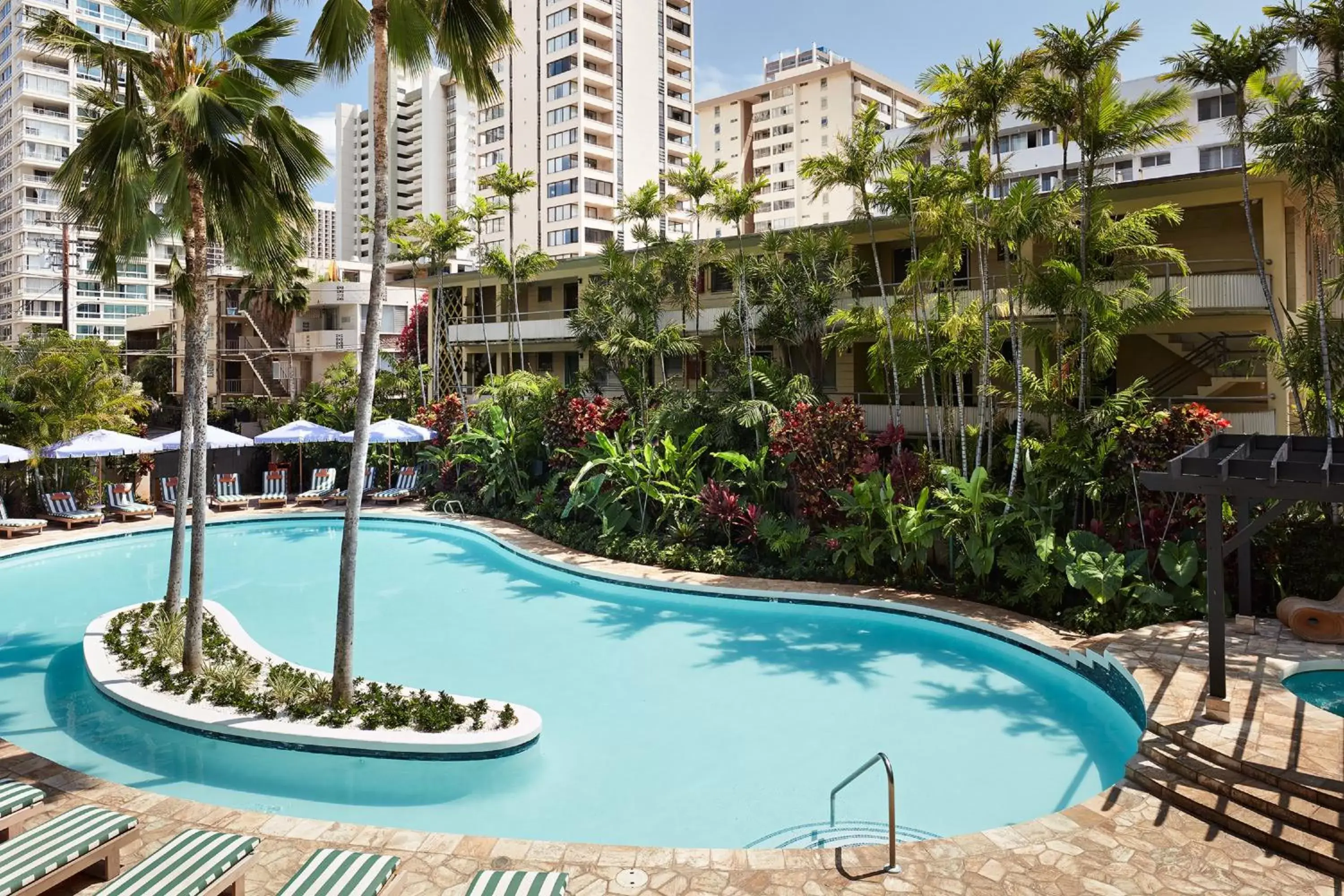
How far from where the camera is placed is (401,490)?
26.9m

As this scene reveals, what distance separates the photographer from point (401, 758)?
941 cm

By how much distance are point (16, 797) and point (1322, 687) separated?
44.8ft

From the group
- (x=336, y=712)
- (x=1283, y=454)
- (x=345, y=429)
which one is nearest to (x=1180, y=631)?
(x=1283, y=454)

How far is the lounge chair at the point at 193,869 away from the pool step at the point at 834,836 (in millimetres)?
4195

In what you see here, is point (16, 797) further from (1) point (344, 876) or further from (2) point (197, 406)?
(2) point (197, 406)

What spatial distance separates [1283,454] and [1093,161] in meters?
6.74

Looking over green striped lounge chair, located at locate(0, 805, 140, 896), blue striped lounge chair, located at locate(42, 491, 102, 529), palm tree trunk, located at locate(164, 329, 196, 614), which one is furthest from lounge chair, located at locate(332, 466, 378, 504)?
green striped lounge chair, located at locate(0, 805, 140, 896)

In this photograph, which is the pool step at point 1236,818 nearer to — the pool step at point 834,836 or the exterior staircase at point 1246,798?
the exterior staircase at point 1246,798

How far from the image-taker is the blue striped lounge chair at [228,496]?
25703mm

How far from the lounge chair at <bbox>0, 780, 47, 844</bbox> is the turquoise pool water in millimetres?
12907

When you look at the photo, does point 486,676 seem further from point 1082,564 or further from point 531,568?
point 1082,564

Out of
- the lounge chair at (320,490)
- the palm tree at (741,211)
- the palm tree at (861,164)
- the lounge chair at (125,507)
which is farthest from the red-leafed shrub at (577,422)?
the lounge chair at (125,507)

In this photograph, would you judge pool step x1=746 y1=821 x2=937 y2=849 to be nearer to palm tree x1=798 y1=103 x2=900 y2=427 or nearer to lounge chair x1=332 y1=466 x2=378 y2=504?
palm tree x1=798 y1=103 x2=900 y2=427

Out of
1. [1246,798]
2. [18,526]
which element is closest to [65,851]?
[1246,798]
